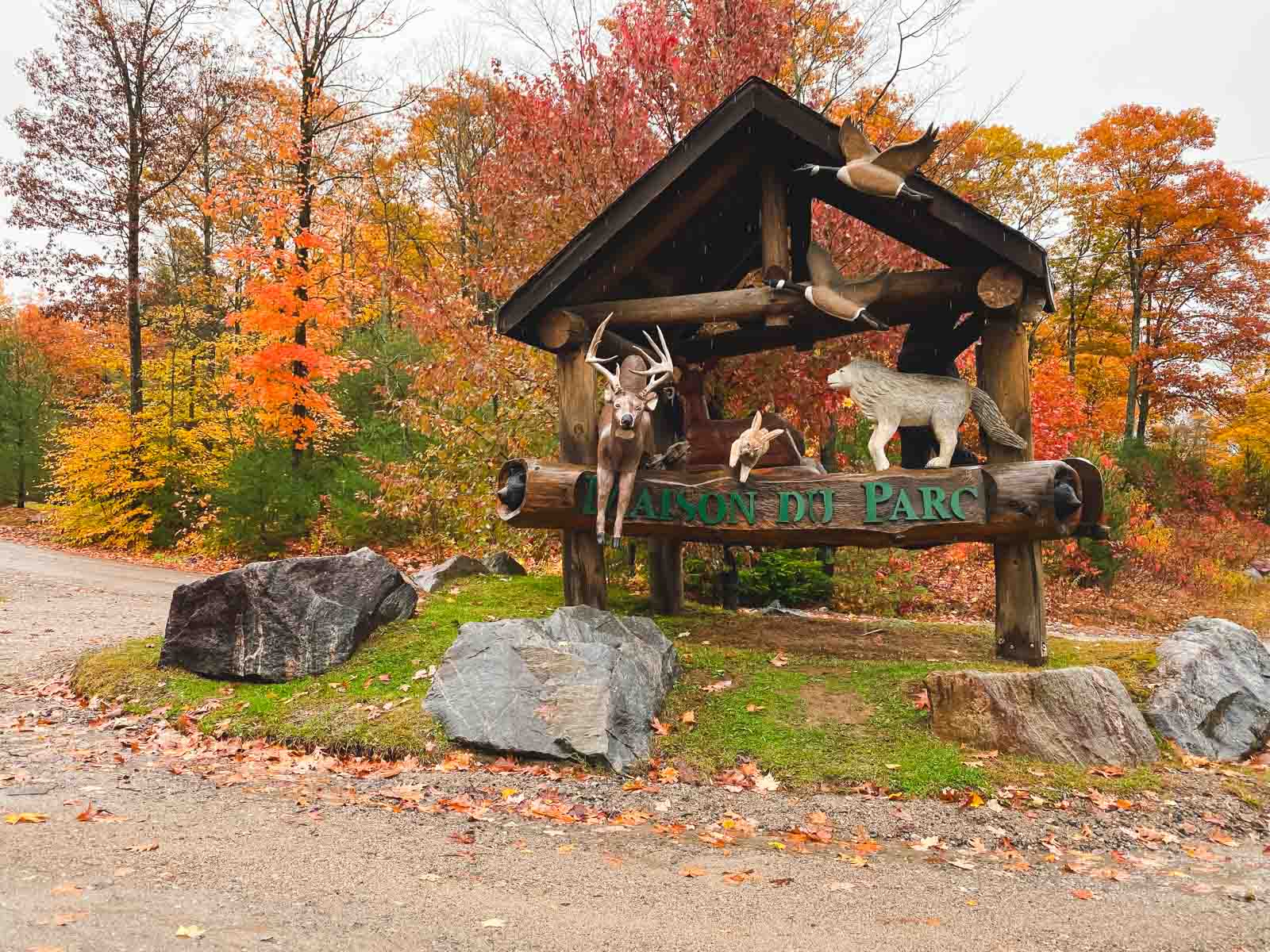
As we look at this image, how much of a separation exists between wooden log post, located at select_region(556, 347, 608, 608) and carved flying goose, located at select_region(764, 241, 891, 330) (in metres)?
2.12

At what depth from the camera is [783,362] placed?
10469 millimetres

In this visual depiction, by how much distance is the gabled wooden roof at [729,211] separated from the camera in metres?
6.38

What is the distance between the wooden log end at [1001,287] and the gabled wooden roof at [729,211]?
2.7 inches

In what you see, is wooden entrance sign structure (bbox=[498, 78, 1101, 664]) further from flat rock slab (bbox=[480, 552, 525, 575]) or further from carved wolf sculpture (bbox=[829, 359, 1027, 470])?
flat rock slab (bbox=[480, 552, 525, 575])

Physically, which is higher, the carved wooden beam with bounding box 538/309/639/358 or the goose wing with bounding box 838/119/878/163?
the goose wing with bounding box 838/119/878/163

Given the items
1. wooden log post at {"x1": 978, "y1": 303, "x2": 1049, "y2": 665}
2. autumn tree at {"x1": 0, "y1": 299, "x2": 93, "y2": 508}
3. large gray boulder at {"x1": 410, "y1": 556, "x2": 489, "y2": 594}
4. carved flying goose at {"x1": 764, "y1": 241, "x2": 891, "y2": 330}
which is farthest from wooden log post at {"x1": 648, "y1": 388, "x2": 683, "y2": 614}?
autumn tree at {"x1": 0, "y1": 299, "x2": 93, "y2": 508}

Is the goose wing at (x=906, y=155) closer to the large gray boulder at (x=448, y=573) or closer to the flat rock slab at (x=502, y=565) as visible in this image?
the large gray boulder at (x=448, y=573)

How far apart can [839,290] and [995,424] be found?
157 centimetres

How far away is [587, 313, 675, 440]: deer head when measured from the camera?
6453 mm

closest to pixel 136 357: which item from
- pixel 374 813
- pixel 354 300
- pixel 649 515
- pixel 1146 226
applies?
pixel 354 300

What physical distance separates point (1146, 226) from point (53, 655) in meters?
28.2

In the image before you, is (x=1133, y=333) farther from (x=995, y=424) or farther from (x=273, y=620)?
(x=273, y=620)

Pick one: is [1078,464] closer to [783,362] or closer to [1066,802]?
[1066,802]

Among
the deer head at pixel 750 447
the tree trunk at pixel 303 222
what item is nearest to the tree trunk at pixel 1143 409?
the tree trunk at pixel 303 222
